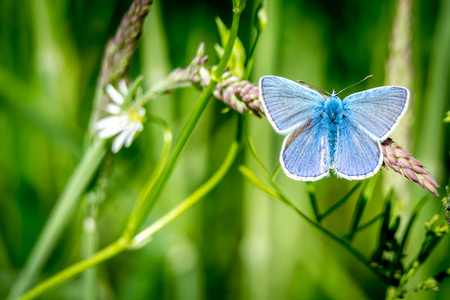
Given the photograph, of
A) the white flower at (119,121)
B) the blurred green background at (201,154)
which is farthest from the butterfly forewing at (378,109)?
the white flower at (119,121)

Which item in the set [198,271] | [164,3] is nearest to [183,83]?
[198,271]

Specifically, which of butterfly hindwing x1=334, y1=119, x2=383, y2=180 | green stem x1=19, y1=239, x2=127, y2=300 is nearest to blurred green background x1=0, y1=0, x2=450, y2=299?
butterfly hindwing x1=334, y1=119, x2=383, y2=180

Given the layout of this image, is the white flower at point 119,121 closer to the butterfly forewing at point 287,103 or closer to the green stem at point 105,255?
the green stem at point 105,255

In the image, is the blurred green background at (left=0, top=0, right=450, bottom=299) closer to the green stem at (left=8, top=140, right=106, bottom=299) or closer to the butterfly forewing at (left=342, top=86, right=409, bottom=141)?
the butterfly forewing at (left=342, top=86, right=409, bottom=141)

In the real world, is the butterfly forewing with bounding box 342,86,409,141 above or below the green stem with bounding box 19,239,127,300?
above

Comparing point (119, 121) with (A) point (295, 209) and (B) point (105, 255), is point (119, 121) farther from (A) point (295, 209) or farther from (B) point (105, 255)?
(A) point (295, 209)

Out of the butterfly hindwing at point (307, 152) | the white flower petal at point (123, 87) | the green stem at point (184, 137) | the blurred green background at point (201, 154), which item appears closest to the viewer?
the green stem at point (184, 137)
